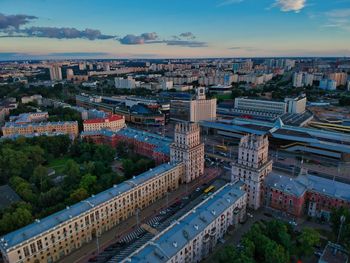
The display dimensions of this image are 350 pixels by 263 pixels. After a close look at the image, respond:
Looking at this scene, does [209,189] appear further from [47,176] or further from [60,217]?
[47,176]

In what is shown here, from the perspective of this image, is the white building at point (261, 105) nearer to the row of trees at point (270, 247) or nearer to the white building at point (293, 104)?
the white building at point (293, 104)

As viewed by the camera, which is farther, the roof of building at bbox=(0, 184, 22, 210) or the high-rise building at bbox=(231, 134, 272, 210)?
the roof of building at bbox=(0, 184, 22, 210)

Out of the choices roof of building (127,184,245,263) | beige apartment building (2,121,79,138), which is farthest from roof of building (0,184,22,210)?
beige apartment building (2,121,79,138)

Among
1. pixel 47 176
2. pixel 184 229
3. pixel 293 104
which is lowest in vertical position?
pixel 47 176

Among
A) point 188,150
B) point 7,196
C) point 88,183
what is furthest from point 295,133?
Answer: point 7,196

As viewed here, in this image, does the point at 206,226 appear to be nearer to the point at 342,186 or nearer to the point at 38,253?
the point at 38,253

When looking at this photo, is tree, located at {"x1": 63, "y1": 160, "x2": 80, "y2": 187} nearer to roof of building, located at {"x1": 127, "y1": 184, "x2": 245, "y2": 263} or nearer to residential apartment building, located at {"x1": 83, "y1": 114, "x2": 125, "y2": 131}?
roof of building, located at {"x1": 127, "y1": 184, "x2": 245, "y2": 263}
